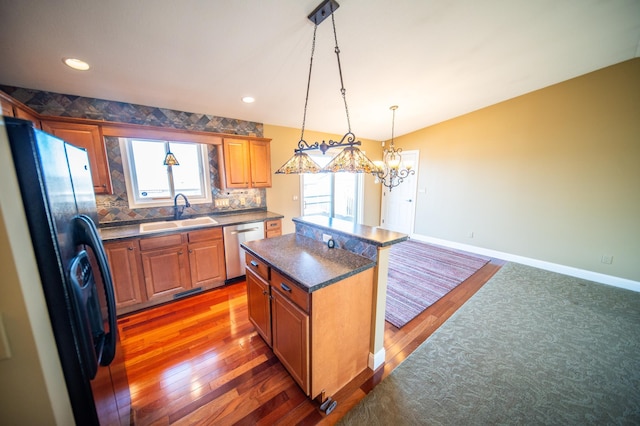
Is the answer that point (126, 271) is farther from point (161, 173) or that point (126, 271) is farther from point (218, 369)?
point (218, 369)

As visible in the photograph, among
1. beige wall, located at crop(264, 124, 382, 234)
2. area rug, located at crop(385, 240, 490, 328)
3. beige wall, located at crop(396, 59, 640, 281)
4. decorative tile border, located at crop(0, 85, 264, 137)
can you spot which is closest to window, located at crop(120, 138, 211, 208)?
decorative tile border, located at crop(0, 85, 264, 137)

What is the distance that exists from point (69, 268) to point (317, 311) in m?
1.13

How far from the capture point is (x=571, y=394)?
1.56 m

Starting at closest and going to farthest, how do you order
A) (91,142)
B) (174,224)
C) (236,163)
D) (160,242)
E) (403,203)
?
(91,142) < (160,242) < (174,224) < (236,163) < (403,203)

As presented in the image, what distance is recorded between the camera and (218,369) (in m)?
1.76

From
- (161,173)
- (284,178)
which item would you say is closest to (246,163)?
(284,178)

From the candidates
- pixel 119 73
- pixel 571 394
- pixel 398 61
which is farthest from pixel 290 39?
pixel 571 394

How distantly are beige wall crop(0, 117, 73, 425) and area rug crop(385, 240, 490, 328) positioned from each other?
2428mm

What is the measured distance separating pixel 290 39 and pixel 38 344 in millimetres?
2319

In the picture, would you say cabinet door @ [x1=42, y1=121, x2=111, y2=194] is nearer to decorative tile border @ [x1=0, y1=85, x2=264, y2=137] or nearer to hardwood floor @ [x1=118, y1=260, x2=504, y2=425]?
decorative tile border @ [x1=0, y1=85, x2=264, y2=137]

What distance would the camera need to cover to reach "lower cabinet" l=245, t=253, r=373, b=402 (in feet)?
4.53

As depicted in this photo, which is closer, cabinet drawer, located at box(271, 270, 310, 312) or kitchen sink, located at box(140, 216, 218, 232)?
cabinet drawer, located at box(271, 270, 310, 312)

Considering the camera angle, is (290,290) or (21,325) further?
(290,290)

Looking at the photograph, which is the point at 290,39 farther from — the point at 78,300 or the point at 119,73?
the point at 78,300
